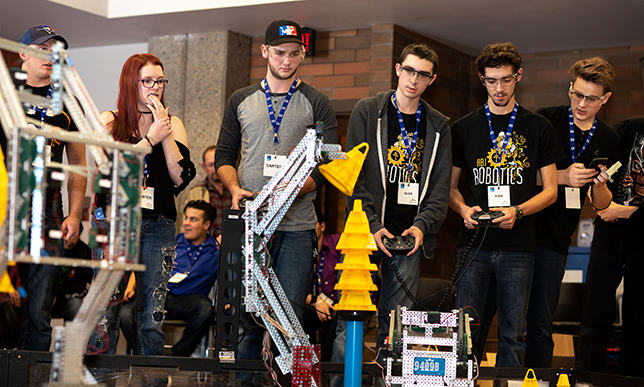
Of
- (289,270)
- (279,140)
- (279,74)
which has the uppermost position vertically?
(279,74)

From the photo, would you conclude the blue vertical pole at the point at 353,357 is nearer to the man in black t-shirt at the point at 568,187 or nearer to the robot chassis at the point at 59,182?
the robot chassis at the point at 59,182

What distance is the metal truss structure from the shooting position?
2414 millimetres

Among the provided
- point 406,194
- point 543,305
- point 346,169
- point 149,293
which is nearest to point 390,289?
point 406,194

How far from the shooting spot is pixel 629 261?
12.2 feet

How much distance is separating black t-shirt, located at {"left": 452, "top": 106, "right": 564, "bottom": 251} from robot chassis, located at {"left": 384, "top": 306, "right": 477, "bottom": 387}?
2.94 ft

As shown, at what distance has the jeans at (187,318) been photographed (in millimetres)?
4727

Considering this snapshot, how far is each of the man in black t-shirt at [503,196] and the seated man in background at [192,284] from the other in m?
2.20

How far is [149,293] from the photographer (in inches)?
118

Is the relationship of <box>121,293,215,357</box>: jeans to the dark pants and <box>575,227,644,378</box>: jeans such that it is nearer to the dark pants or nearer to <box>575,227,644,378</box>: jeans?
the dark pants

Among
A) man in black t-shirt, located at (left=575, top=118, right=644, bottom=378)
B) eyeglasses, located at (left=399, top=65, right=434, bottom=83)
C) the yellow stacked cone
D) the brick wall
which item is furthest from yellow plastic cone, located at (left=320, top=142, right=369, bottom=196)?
the brick wall

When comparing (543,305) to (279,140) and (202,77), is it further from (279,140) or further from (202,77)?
(202,77)

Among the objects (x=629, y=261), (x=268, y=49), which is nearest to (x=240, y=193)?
(x=268, y=49)

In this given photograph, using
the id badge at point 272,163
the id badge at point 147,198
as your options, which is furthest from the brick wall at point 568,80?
the id badge at point 147,198

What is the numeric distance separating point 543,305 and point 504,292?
0.27 metres
